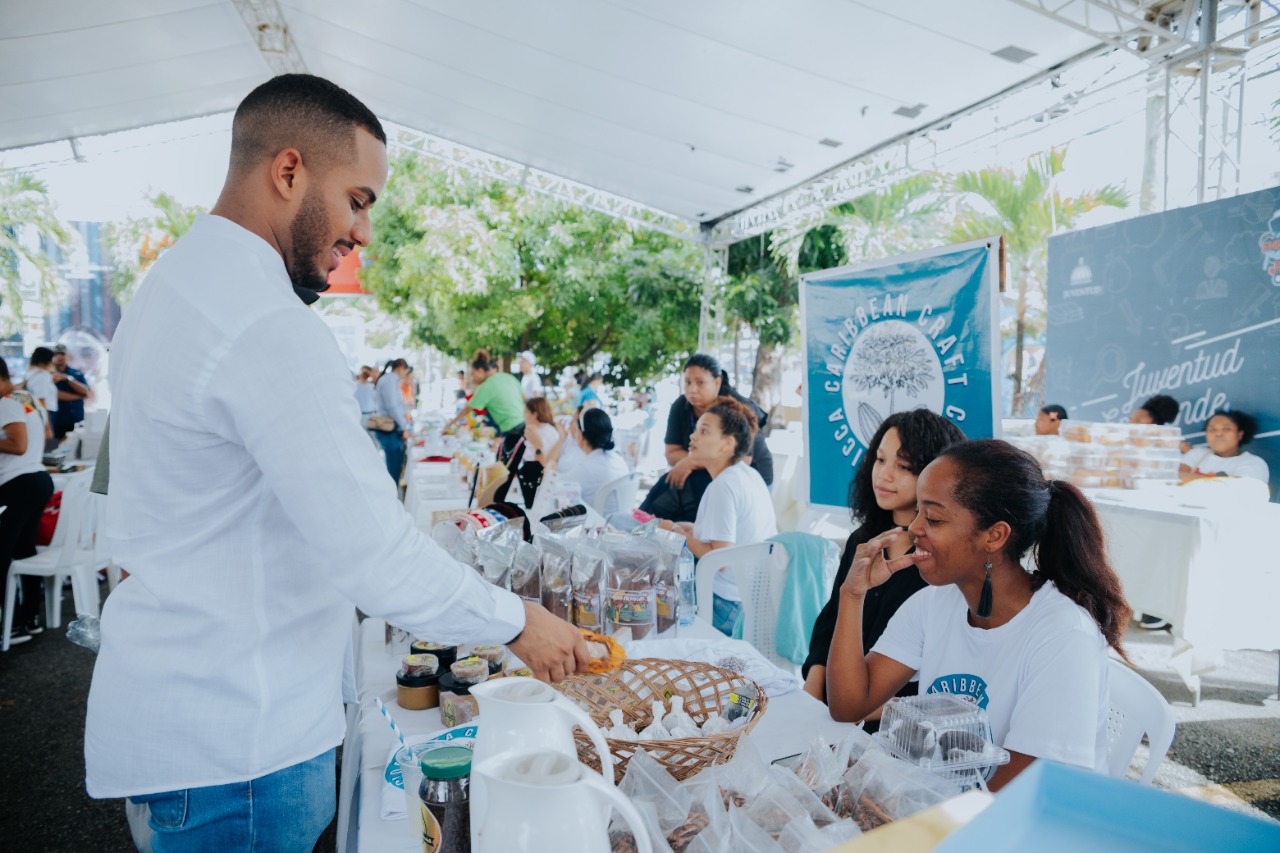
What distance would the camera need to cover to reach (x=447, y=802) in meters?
0.95

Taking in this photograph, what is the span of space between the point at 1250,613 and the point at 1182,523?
0.54 metres

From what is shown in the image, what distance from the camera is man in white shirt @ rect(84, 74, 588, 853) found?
100 cm

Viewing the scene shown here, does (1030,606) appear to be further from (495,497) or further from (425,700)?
(495,497)

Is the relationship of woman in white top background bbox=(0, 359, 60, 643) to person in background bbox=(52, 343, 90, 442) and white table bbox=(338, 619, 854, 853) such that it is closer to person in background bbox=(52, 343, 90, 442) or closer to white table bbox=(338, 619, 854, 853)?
white table bbox=(338, 619, 854, 853)

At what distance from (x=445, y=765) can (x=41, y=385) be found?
9.00m

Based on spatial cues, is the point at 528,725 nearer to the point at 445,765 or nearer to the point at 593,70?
the point at 445,765

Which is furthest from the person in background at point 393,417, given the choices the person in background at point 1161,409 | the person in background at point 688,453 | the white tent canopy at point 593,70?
the person in background at point 1161,409

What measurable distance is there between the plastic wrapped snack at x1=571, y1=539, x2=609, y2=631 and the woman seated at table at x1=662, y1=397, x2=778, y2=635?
3.57ft

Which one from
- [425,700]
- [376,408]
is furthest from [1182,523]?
[376,408]

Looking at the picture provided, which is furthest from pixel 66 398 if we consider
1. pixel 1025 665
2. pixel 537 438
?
pixel 1025 665

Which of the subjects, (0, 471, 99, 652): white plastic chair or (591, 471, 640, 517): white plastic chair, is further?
(591, 471, 640, 517): white plastic chair

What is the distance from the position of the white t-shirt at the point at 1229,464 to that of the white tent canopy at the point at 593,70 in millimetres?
2838

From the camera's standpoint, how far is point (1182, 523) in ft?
12.7

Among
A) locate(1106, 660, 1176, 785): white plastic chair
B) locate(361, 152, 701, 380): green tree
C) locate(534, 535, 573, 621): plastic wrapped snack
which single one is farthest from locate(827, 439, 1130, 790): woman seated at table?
locate(361, 152, 701, 380): green tree
